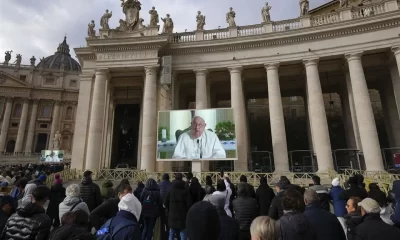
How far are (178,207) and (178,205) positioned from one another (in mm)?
46

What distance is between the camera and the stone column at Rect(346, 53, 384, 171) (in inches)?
650

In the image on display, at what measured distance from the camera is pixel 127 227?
2922mm

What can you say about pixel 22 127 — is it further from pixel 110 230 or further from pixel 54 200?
pixel 110 230

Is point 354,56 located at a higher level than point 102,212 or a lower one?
higher

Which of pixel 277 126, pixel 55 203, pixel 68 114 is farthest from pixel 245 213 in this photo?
pixel 68 114

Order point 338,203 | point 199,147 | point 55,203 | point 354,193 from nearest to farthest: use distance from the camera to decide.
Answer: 1. point 354,193
2. point 338,203
3. point 55,203
4. point 199,147

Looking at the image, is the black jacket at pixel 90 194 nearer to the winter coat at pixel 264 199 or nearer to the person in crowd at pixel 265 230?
the winter coat at pixel 264 199

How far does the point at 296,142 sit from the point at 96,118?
80.7 ft

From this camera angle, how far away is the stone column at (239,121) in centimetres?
1851

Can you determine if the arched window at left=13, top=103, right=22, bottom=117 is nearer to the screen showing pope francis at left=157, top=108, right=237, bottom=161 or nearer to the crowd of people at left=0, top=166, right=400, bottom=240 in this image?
the screen showing pope francis at left=157, top=108, right=237, bottom=161

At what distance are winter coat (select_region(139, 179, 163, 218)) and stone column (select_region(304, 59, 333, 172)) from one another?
14.9 m

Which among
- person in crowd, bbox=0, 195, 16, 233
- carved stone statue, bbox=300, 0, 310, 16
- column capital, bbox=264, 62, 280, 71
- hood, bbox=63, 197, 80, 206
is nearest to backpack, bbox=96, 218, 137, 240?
hood, bbox=63, 197, 80, 206

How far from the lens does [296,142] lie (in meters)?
31.3

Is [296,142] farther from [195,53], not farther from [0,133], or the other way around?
[0,133]
